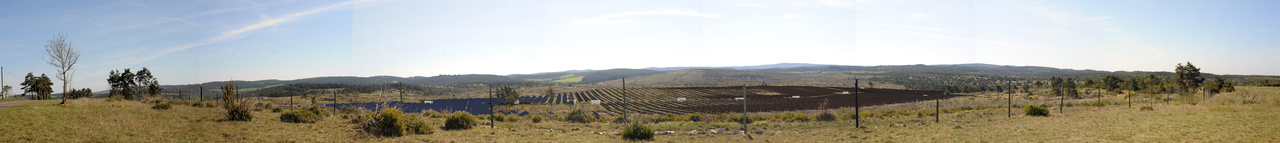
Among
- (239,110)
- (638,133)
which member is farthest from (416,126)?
(638,133)

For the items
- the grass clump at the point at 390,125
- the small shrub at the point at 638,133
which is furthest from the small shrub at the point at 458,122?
the small shrub at the point at 638,133

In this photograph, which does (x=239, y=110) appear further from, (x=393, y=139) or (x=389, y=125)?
(x=393, y=139)

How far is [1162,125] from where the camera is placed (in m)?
15.2

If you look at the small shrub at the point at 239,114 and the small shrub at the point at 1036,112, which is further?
the small shrub at the point at 1036,112

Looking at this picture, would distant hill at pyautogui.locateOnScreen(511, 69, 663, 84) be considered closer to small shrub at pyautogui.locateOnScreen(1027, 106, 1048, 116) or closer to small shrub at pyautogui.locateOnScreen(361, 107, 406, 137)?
small shrub at pyautogui.locateOnScreen(1027, 106, 1048, 116)

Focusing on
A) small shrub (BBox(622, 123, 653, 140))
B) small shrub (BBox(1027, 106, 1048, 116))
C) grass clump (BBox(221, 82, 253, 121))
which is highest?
grass clump (BBox(221, 82, 253, 121))

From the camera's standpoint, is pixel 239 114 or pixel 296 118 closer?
pixel 239 114

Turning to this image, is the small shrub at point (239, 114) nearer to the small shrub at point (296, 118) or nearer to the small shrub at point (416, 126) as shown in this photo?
the small shrub at point (296, 118)

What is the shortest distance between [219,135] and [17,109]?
614 centimetres

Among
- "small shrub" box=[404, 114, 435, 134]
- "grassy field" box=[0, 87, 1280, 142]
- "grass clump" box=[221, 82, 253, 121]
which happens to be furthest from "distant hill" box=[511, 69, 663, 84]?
"small shrub" box=[404, 114, 435, 134]

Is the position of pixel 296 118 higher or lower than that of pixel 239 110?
lower

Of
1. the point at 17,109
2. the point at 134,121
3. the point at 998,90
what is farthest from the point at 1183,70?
the point at 17,109

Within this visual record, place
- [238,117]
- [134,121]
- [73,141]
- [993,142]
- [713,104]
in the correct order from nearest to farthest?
[73,141] → [134,121] → [993,142] → [238,117] → [713,104]

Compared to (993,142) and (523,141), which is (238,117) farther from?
(993,142)
